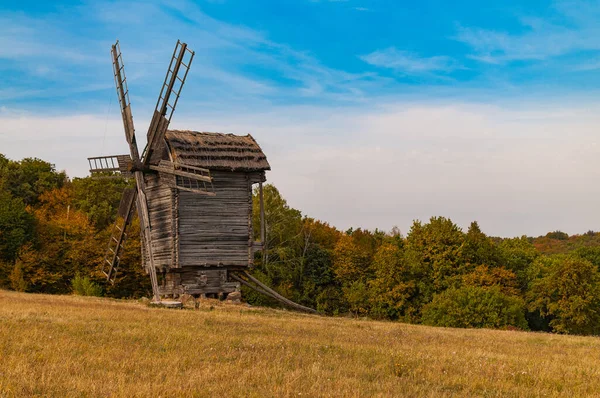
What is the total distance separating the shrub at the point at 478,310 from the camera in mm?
50094

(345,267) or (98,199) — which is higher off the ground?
(98,199)

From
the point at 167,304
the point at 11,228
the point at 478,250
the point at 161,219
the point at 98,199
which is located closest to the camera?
the point at 167,304

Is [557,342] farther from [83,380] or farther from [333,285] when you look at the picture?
[333,285]

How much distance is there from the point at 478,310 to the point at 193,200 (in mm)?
24782

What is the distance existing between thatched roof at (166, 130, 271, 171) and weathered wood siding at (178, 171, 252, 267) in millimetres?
802

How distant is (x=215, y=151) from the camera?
36469 millimetres

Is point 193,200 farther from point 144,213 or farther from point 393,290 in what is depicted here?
point 393,290

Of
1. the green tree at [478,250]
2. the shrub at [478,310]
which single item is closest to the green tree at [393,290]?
the green tree at [478,250]

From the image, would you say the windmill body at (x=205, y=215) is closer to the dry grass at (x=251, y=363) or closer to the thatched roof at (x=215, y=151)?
the thatched roof at (x=215, y=151)

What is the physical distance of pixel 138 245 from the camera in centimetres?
5903

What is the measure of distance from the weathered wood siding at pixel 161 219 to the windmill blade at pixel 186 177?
2.60 ft

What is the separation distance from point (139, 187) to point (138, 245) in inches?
948

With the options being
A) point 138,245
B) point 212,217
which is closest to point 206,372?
point 212,217

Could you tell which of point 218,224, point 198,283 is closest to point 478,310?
point 198,283
